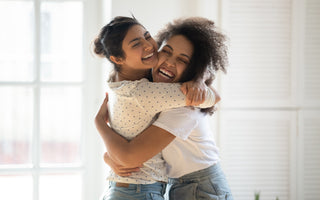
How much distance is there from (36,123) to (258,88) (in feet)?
4.31

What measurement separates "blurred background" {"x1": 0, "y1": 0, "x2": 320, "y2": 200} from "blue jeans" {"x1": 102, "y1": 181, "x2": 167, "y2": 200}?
36.0 inches

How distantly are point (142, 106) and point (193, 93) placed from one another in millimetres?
181

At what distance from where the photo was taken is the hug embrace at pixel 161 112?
4.46ft

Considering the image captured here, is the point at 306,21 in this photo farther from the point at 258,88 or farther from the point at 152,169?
the point at 152,169

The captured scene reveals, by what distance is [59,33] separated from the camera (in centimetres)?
244

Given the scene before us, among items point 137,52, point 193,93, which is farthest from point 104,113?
point 193,93

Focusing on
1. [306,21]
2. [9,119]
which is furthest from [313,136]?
[9,119]

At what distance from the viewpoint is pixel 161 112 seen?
4.64ft

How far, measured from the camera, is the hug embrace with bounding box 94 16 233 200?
4.46 ft

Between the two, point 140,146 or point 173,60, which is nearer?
point 140,146

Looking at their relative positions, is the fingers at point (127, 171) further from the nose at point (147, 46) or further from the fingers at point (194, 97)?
the nose at point (147, 46)

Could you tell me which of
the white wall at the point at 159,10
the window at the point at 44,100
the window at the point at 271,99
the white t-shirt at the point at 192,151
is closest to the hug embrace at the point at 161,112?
the white t-shirt at the point at 192,151

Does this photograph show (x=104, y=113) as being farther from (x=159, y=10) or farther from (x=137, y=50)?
(x=159, y=10)

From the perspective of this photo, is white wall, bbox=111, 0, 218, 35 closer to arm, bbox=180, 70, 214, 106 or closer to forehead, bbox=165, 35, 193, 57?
forehead, bbox=165, 35, 193, 57
